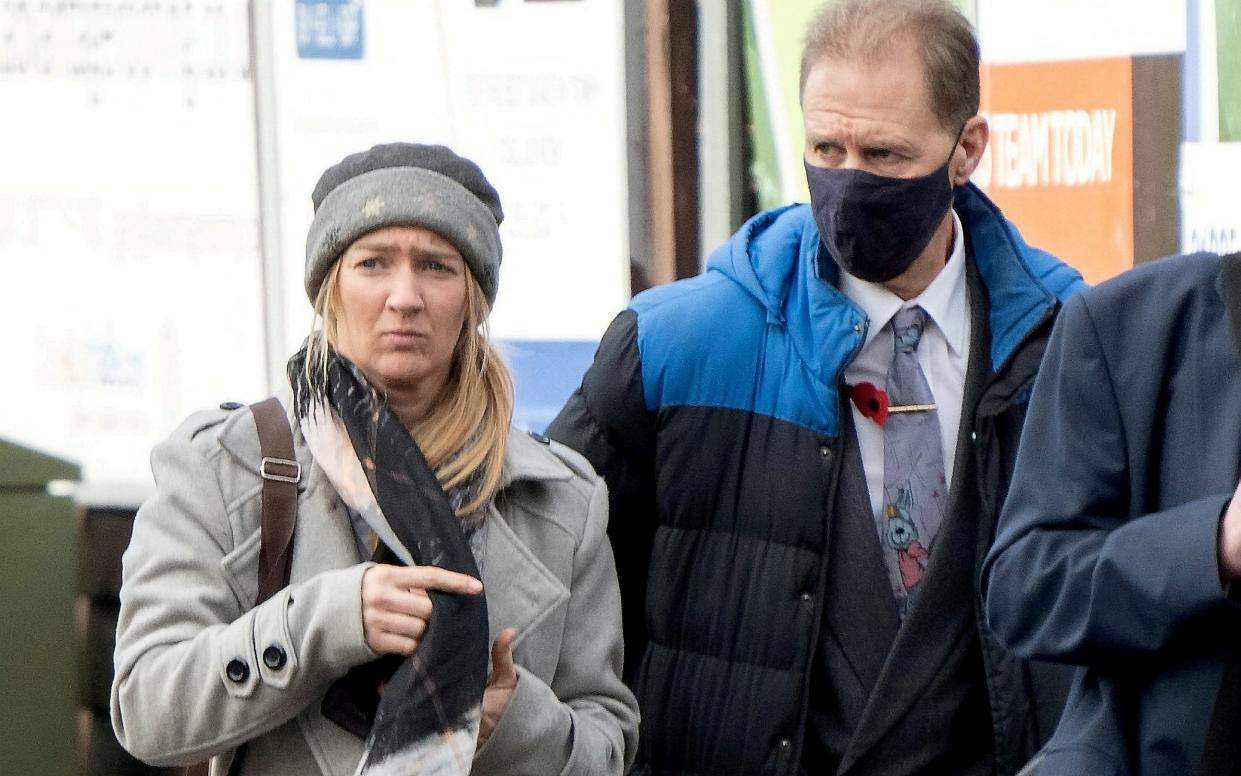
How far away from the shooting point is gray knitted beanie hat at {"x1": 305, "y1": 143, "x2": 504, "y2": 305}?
2758 millimetres

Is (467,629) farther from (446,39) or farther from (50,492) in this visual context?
(446,39)

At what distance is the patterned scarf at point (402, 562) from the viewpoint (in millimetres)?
2516

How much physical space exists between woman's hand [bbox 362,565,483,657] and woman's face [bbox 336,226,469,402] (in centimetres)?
36

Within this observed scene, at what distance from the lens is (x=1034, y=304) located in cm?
311

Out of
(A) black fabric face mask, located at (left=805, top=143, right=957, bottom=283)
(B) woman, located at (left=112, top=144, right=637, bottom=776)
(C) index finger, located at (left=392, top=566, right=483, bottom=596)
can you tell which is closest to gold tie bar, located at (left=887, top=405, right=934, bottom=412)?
(A) black fabric face mask, located at (left=805, top=143, right=957, bottom=283)

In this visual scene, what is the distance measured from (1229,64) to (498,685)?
104 inches

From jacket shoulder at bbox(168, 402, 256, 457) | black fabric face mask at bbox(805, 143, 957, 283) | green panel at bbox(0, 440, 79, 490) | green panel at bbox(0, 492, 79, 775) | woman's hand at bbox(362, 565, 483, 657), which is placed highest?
black fabric face mask at bbox(805, 143, 957, 283)

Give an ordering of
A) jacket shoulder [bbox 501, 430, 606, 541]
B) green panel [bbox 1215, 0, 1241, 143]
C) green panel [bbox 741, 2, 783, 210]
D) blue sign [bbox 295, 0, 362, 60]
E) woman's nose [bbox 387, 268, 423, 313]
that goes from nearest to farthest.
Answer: woman's nose [bbox 387, 268, 423, 313] → jacket shoulder [bbox 501, 430, 606, 541] → green panel [bbox 1215, 0, 1241, 143] → green panel [bbox 741, 2, 783, 210] → blue sign [bbox 295, 0, 362, 60]

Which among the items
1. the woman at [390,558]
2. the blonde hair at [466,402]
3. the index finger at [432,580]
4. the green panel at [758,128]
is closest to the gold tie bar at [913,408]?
the woman at [390,558]

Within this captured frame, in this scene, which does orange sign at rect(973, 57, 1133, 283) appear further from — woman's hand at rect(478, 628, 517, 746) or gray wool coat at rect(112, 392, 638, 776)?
woman's hand at rect(478, 628, 517, 746)

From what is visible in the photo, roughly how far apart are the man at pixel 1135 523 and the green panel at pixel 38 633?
291 centimetres

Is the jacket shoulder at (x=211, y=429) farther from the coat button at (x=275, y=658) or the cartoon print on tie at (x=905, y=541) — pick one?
the cartoon print on tie at (x=905, y=541)

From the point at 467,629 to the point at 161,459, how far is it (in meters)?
0.51

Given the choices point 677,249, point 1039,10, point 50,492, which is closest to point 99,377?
point 50,492
